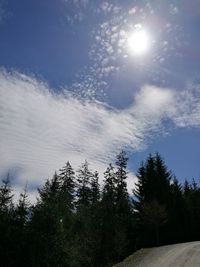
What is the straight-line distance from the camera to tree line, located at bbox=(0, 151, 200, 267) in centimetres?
2844

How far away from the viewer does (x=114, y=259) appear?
35812mm

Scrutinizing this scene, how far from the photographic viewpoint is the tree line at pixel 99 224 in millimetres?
28438

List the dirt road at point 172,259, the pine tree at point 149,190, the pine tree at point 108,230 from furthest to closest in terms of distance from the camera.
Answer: the pine tree at point 149,190 → the pine tree at point 108,230 → the dirt road at point 172,259

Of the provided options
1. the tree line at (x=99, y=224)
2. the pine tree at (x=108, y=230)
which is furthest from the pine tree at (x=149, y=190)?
the pine tree at (x=108, y=230)

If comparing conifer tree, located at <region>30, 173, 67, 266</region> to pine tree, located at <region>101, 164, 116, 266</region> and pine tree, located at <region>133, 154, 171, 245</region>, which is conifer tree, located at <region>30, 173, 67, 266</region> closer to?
pine tree, located at <region>101, 164, 116, 266</region>

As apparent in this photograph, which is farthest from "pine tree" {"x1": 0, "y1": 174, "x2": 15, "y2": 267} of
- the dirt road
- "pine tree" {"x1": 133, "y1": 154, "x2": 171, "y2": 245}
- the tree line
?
"pine tree" {"x1": 133, "y1": 154, "x2": 171, "y2": 245}

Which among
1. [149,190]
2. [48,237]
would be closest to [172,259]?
[48,237]

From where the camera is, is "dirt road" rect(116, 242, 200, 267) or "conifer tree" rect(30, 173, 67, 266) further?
"conifer tree" rect(30, 173, 67, 266)

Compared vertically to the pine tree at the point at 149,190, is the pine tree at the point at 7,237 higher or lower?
lower

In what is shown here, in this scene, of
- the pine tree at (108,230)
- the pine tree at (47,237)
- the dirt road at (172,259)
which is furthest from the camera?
the pine tree at (108,230)

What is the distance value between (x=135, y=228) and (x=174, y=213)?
575cm

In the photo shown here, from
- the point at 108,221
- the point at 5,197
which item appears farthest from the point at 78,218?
the point at 5,197

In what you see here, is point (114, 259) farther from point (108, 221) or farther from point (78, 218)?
point (78, 218)

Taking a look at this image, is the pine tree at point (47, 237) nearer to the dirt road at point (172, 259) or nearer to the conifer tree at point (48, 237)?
the conifer tree at point (48, 237)
